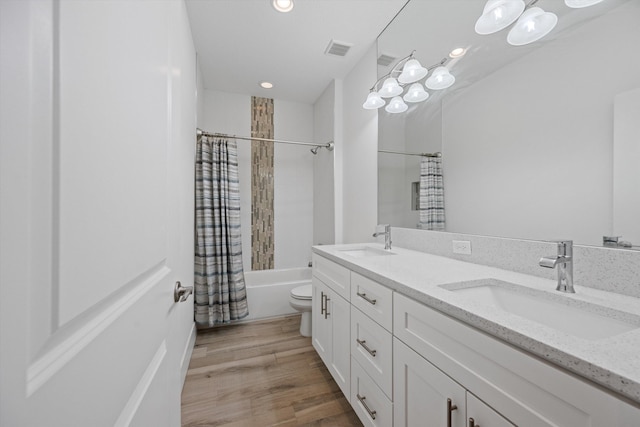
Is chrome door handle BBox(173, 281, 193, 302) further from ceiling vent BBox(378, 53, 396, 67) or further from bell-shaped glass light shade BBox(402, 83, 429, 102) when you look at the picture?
ceiling vent BBox(378, 53, 396, 67)

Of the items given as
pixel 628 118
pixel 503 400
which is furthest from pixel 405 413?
pixel 628 118

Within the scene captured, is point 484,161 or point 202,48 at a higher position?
point 202,48

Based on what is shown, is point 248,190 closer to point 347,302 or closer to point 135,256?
point 347,302

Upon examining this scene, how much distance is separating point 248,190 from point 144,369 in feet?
8.80

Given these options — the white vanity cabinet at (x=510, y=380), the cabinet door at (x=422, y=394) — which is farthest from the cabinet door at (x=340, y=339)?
the white vanity cabinet at (x=510, y=380)

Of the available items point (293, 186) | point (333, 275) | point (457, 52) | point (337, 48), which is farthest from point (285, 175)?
point (457, 52)

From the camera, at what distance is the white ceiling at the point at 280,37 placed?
1722mm

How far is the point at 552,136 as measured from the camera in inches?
40.7

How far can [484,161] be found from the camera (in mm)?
1323

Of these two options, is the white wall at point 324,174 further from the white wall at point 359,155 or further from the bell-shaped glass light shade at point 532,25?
the bell-shaped glass light shade at point 532,25

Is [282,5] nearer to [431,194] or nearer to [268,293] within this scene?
[431,194]

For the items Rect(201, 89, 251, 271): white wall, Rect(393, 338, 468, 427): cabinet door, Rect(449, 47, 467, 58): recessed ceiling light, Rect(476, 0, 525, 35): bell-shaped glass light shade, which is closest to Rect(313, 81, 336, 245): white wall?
Rect(201, 89, 251, 271): white wall

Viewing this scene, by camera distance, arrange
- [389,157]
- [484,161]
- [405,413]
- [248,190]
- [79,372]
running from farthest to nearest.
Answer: [248,190] → [389,157] → [484,161] → [405,413] → [79,372]

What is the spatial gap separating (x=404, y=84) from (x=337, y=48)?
0.72 m
